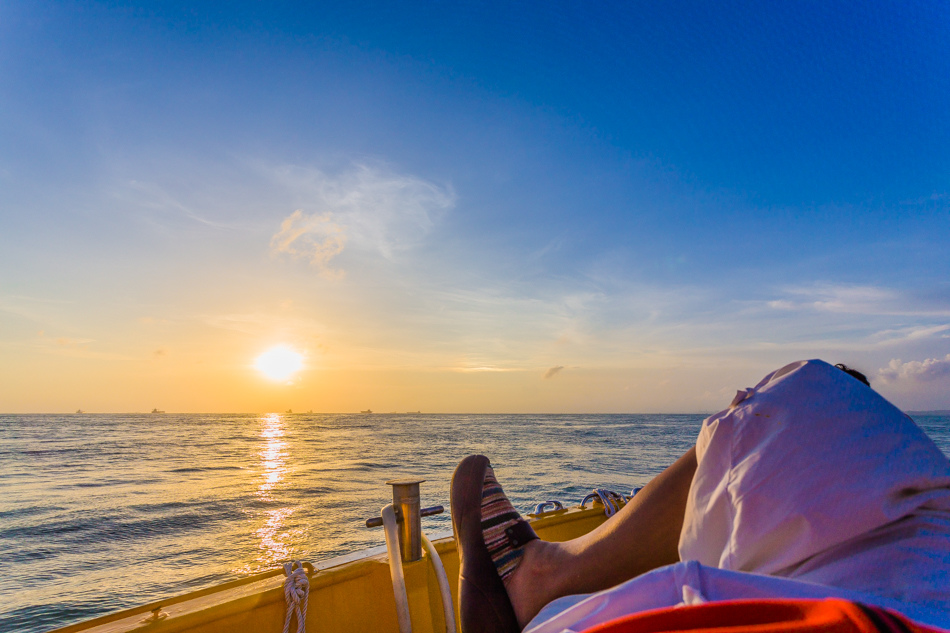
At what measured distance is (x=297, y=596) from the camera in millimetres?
1159

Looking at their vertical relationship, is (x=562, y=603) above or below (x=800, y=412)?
below

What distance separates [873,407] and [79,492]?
1230 centimetres

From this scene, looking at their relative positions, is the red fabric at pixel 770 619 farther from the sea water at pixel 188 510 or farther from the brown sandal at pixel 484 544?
the sea water at pixel 188 510

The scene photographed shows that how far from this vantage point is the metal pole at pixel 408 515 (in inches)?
52.7

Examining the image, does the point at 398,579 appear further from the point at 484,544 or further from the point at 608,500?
the point at 608,500

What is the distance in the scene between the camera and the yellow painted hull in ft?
3.36

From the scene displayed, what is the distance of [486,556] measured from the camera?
1195 mm

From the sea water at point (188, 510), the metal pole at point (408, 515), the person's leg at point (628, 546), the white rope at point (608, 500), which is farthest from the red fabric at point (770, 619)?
the sea water at point (188, 510)

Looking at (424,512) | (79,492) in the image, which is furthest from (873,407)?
(79,492)

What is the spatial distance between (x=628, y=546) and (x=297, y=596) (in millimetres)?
816

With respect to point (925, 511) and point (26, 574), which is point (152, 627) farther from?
point (26, 574)

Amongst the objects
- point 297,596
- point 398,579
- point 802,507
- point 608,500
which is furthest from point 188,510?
point 802,507

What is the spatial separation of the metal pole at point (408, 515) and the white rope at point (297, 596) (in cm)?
28

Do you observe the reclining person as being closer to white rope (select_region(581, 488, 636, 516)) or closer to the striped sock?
the striped sock
